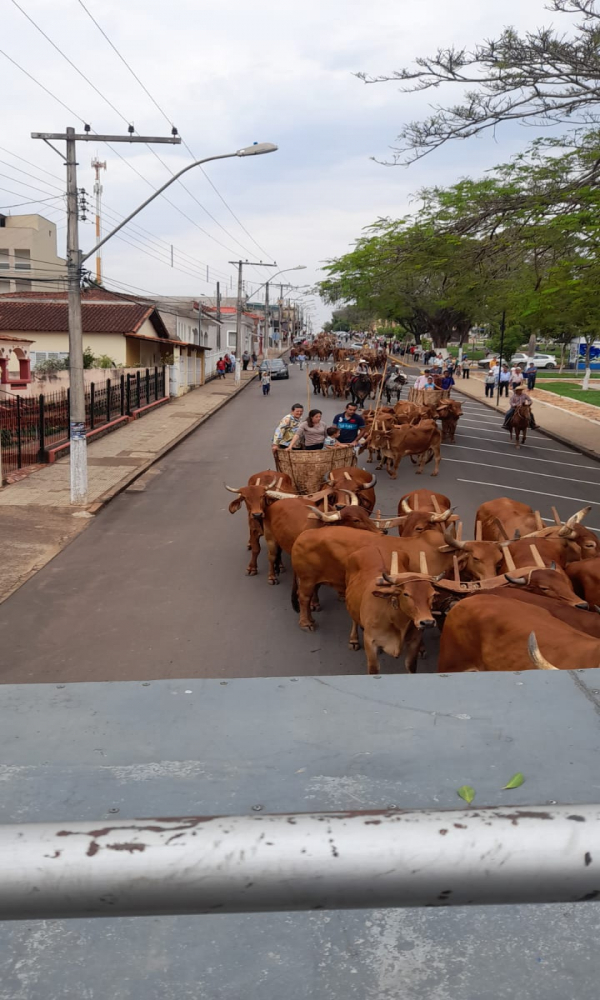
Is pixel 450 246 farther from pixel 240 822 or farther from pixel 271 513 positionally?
pixel 240 822

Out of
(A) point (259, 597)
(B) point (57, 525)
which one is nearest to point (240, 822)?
(A) point (259, 597)

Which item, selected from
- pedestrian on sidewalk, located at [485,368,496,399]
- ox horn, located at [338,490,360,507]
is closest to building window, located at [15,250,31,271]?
pedestrian on sidewalk, located at [485,368,496,399]

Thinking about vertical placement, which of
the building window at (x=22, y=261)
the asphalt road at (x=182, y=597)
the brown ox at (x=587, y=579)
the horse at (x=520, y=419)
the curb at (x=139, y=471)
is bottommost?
the asphalt road at (x=182, y=597)

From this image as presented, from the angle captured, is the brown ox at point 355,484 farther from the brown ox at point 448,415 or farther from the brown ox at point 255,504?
the brown ox at point 448,415

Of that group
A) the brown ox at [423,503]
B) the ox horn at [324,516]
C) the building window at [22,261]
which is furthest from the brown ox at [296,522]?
the building window at [22,261]

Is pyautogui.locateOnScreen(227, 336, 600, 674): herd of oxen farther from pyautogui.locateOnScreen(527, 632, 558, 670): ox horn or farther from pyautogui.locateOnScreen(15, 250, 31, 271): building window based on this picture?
pyautogui.locateOnScreen(15, 250, 31, 271): building window

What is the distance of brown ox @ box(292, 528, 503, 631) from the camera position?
8312mm

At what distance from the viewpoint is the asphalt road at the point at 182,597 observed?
8250 mm

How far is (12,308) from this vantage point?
121 feet

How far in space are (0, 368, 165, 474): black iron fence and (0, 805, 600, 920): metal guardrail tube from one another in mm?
18696

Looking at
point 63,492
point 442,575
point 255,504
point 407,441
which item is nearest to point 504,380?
point 407,441

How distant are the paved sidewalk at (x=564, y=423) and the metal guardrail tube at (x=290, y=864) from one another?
22.7m

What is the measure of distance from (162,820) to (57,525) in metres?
13.8

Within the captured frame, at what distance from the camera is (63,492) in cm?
1664
